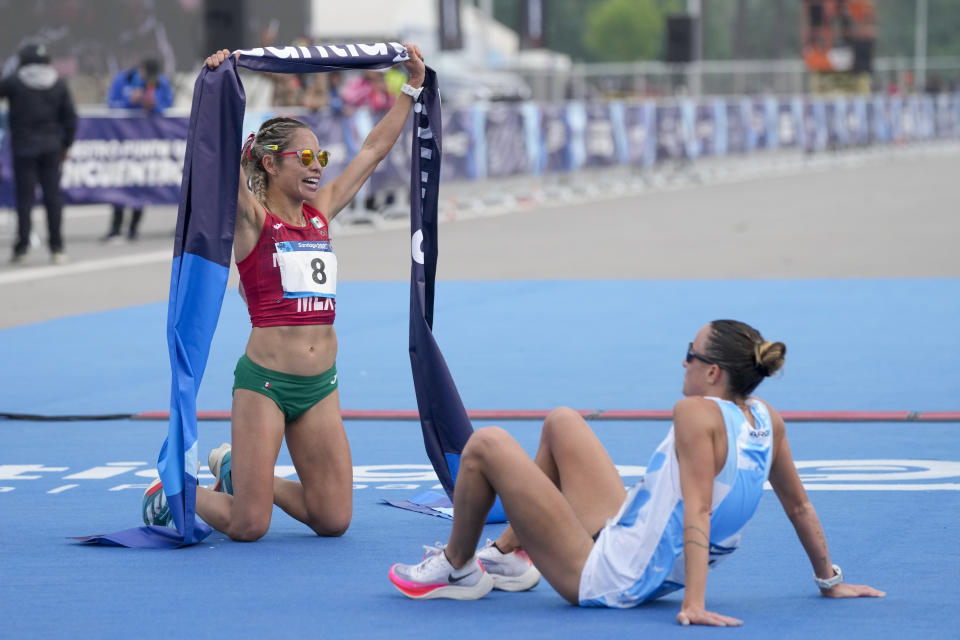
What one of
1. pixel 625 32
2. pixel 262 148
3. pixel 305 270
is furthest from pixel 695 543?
pixel 625 32

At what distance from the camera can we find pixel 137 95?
20.1 m

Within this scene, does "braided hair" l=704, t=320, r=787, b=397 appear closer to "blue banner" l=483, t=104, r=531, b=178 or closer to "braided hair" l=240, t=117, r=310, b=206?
"braided hair" l=240, t=117, r=310, b=206

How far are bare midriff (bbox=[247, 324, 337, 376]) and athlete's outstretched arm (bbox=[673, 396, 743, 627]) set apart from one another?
185cm

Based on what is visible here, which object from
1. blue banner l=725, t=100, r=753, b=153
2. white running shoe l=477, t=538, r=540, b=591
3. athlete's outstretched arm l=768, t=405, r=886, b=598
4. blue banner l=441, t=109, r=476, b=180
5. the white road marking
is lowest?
blue banner l=725, t=100, r=753, b=153

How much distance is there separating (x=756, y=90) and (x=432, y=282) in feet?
150

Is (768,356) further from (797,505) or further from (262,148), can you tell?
(262,148)

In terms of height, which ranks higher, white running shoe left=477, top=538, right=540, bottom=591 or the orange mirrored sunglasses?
the orange mirrored sunglasses

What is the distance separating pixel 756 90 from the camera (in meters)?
50.6

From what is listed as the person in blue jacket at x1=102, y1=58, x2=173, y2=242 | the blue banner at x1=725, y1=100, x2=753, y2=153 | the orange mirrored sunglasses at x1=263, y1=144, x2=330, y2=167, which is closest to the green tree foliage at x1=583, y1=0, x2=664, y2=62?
the blue banner at x1=725, y1=100, x2=753, y2=153

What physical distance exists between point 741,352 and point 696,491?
16.6 inches

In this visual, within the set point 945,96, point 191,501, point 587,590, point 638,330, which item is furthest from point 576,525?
point 945,96

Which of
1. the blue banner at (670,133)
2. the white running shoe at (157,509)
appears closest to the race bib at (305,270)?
the white running shoe at (157,509)

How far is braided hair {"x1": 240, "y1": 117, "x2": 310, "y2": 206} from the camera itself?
5914mm

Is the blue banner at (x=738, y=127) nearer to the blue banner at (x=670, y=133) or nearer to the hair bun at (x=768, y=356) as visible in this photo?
the blue banner at (x=670, y=133)
